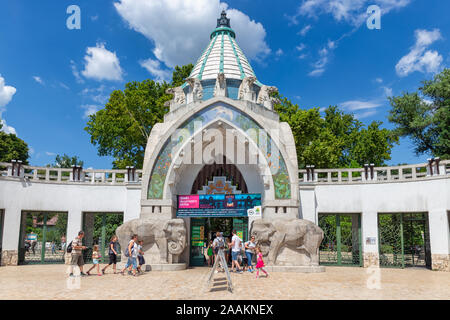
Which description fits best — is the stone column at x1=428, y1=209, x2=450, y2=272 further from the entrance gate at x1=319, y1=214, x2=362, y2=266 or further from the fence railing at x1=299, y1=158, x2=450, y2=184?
the entrance gate at x1=319, y1=214, x2=362, y2=266

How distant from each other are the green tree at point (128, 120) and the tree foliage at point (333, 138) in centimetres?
1016

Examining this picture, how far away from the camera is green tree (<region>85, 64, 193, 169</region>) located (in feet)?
91.3

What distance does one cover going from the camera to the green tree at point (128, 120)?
27.8m

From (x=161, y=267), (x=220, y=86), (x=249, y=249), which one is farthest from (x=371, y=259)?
(x=220, y=86)

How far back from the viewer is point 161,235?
1417cm

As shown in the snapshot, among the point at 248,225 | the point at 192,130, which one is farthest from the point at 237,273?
the point at 192,130

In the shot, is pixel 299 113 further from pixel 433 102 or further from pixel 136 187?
pixel 136 187

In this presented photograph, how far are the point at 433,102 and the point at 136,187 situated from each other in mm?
21516

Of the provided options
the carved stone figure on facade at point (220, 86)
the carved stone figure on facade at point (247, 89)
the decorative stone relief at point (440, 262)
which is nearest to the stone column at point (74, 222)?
the carved stone figure on facade at point (220, 86)

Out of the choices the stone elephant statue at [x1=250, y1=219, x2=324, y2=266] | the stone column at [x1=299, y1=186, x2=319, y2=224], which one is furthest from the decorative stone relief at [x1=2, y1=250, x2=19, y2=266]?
the stone column at [x1=299, y1=186, x2=319, y2=224]

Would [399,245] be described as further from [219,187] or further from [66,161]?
[66,161]

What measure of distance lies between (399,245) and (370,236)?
1.53 m

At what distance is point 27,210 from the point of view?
17.3m

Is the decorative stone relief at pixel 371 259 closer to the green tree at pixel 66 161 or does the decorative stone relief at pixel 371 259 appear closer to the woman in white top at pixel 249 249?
the woman in white top at pixel 249 249
